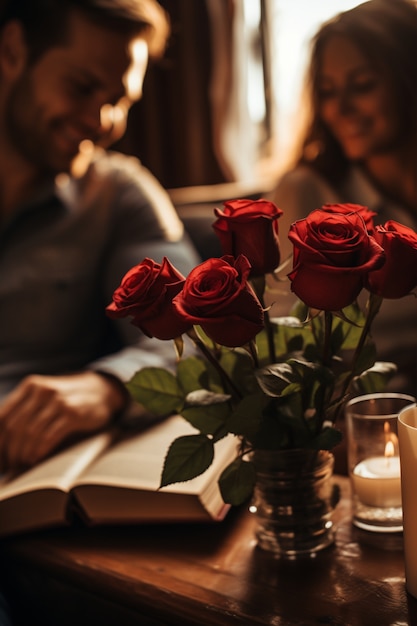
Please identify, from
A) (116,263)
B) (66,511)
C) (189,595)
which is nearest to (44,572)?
(66,511)

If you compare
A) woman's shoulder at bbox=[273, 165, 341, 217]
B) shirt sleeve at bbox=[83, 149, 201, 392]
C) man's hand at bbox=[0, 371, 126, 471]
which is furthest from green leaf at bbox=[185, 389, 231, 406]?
woman's shoulder at bbox=[273, 165, 341, 217]

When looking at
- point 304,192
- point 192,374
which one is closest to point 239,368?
point 192,374

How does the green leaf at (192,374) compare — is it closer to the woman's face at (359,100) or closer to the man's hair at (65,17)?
the woman's face at (359,100)

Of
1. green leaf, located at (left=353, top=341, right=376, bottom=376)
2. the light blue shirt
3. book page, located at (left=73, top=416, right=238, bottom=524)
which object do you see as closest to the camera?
green leaf, located at (left=353, top=341, right=376, bottom=376)

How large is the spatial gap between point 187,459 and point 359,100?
0.87m

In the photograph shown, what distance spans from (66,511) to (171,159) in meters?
1.71

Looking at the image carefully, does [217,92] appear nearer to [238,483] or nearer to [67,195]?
[67,195]

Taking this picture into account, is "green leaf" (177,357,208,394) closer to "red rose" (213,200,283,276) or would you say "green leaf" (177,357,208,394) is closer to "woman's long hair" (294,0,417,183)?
"red rose" (213,200,283,276)

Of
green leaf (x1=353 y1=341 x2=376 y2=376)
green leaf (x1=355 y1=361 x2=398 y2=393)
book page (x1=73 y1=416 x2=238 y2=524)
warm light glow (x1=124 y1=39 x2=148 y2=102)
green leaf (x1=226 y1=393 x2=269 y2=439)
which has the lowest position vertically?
book page (x1=73 y1=416 x2=238 y2=524)

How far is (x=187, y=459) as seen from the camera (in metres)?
0.71

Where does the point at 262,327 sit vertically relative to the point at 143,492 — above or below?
above

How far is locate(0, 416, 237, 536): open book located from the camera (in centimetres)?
82

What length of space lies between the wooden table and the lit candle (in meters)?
0.04

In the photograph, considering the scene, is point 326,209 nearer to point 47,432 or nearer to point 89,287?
point 47,432
